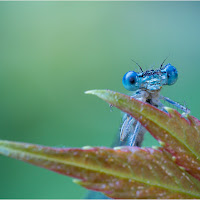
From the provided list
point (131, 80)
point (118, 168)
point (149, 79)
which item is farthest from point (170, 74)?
point (118, 168)

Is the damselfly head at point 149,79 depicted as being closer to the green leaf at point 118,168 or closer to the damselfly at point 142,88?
the damselfly at point 142,88

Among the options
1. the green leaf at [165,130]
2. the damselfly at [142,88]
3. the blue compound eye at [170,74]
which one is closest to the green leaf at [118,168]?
the green leaf at [165,130]

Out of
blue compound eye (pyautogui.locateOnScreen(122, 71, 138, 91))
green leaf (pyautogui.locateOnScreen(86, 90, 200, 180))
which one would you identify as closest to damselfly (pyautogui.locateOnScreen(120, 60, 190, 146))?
blue compound eye (pyautogui.locateOnScreen(122, 71, 138, 91))

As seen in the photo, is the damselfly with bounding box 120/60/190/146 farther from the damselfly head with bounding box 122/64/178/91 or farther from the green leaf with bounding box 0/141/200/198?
the green leaf with bounding box 0/141/200/198

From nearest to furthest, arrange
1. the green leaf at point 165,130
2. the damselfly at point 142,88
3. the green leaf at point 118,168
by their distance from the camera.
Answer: the green leaf at point 118,168 < the green leaf at point 165,130 < the damselfly at point 142,88

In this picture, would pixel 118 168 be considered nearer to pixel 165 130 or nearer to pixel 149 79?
pixel 165 130
